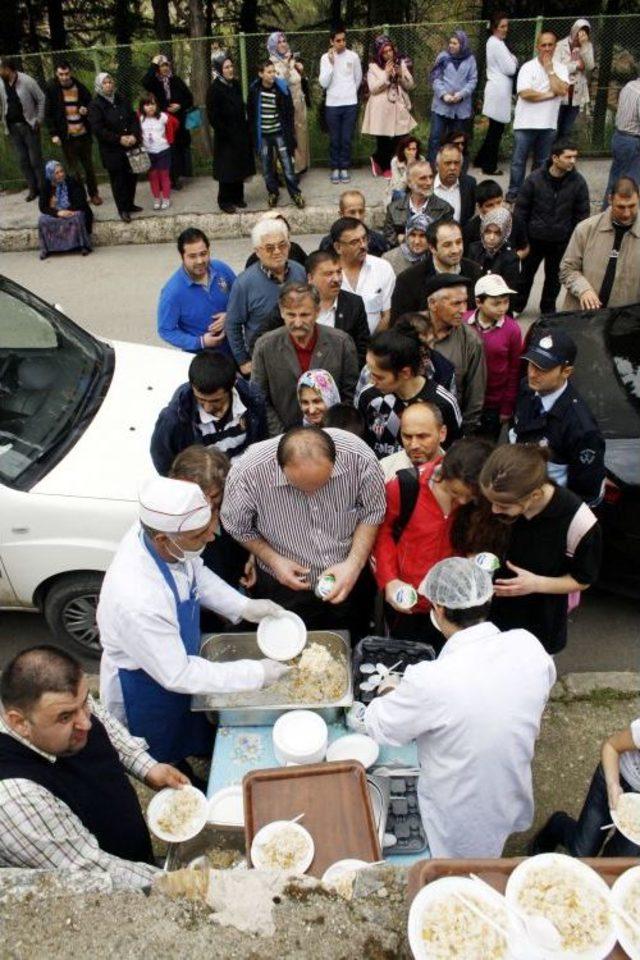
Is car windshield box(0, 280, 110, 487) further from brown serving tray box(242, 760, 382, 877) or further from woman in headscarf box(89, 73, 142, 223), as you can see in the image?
woman in headscarf box(89, 73, 142, 223)

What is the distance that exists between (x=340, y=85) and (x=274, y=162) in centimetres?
169

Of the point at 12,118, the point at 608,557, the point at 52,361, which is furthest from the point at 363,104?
the point at 608,557

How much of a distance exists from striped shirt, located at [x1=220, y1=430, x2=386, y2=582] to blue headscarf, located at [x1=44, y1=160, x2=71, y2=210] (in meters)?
8.69

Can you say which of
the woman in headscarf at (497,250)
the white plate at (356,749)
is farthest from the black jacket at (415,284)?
the white plate at (356,749)

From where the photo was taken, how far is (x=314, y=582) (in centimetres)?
422

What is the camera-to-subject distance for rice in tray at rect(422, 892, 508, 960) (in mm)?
1596

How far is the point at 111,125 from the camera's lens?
37.9 feet

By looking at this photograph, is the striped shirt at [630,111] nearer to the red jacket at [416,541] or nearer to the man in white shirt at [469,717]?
the red jacket at [416,541]

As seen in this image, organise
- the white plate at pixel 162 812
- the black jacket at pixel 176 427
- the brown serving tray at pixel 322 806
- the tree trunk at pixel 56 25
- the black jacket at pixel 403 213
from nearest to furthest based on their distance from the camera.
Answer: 1. the brown serving tray at pixel 322 806
2. the white plate at pixel 162 812
3. the black jacket at pixel 176 427
4. the black jacket at pixel 403 213
5. the tree trunk at pixel 56 25

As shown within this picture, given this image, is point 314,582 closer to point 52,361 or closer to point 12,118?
point 52,361

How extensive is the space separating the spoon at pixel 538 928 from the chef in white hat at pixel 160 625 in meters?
1.73

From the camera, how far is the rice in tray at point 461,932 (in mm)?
1596

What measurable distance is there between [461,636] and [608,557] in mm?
2597

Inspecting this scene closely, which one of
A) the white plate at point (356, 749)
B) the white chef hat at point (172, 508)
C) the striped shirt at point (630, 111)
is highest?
the striped shirt at point (630, 111)
